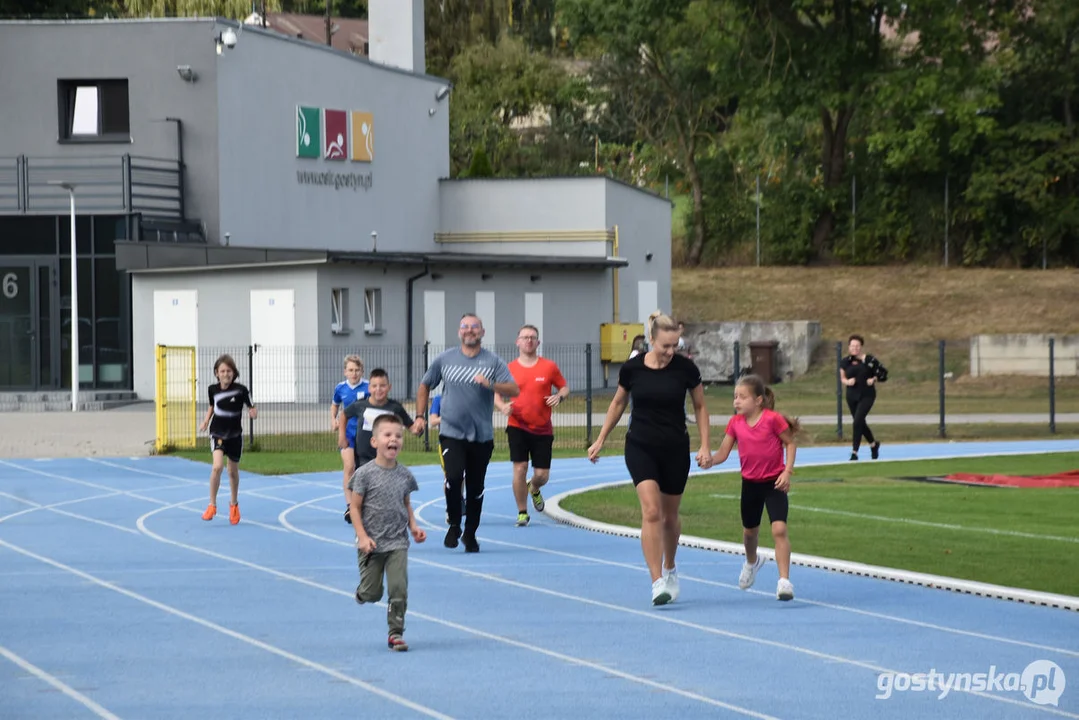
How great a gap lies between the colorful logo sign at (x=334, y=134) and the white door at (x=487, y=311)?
600 centimetres

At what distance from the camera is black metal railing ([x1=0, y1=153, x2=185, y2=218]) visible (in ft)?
138

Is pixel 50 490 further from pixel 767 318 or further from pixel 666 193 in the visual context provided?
pixel 666 193

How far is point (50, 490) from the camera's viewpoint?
2311 cm

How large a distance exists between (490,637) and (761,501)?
2.71 meters

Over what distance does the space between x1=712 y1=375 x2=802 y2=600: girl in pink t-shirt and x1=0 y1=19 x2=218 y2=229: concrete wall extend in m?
32.6

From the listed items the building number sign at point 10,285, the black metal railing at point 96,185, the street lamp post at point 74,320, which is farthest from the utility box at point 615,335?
the building number sign at point 10,285

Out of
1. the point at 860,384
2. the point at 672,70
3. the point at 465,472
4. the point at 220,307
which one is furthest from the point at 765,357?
the point at 465,472

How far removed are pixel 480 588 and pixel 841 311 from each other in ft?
139

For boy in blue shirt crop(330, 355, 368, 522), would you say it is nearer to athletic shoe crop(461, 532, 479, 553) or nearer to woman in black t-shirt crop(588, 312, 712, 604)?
athletic shoe crop(461, 532, 479, 553)

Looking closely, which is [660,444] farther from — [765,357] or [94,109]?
[765,357]

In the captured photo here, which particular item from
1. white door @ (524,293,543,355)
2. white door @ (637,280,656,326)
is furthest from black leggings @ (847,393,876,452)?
white door @ (637,280,656,326)

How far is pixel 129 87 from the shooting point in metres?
43.8

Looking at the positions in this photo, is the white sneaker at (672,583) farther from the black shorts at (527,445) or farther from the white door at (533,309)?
the white door at (533,309)

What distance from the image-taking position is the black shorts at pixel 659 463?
12445 millimetres
